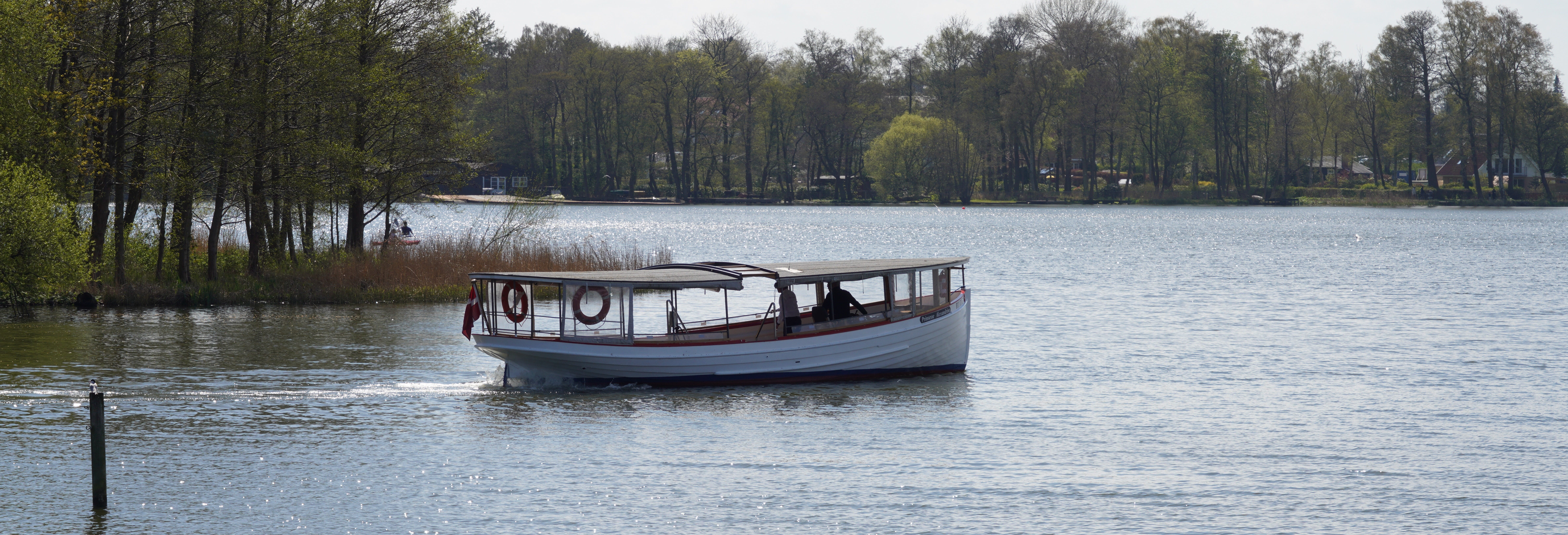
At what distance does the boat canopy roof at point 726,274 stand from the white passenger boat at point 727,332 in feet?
0.12

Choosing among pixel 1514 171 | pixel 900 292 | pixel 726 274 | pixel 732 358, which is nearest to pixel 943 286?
pixel 900 292

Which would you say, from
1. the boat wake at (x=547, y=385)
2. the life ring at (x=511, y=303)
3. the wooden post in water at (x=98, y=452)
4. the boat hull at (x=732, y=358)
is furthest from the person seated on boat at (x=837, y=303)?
the wooden post in water at (x=98, y=452)

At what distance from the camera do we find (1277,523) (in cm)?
1628

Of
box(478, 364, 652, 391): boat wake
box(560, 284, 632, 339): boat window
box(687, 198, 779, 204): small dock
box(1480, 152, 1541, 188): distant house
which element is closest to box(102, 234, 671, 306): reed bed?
box(478, 364, 652, 391): boat wake

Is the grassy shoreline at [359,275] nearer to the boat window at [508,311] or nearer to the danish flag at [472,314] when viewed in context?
the boat window at [508,311]

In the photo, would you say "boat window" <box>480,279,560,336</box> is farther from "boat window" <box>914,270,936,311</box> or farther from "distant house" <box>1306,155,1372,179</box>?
"distant house" <box>1306,155,1372,179</box>

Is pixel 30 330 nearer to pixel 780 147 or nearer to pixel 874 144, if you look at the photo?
pixel 874 144

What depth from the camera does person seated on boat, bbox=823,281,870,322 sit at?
1036 inches

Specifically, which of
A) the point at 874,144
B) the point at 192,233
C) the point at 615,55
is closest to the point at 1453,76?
the point at 874,144

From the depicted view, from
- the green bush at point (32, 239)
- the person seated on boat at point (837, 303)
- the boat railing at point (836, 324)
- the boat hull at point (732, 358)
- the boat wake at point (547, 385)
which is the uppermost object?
the green bush at point (32, 239)

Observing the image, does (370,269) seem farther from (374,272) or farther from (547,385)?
(547,385)

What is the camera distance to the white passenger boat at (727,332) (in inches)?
963

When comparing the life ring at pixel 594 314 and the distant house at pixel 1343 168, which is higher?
the distant house at pixel 1343 168

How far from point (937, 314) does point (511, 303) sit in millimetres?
8263
